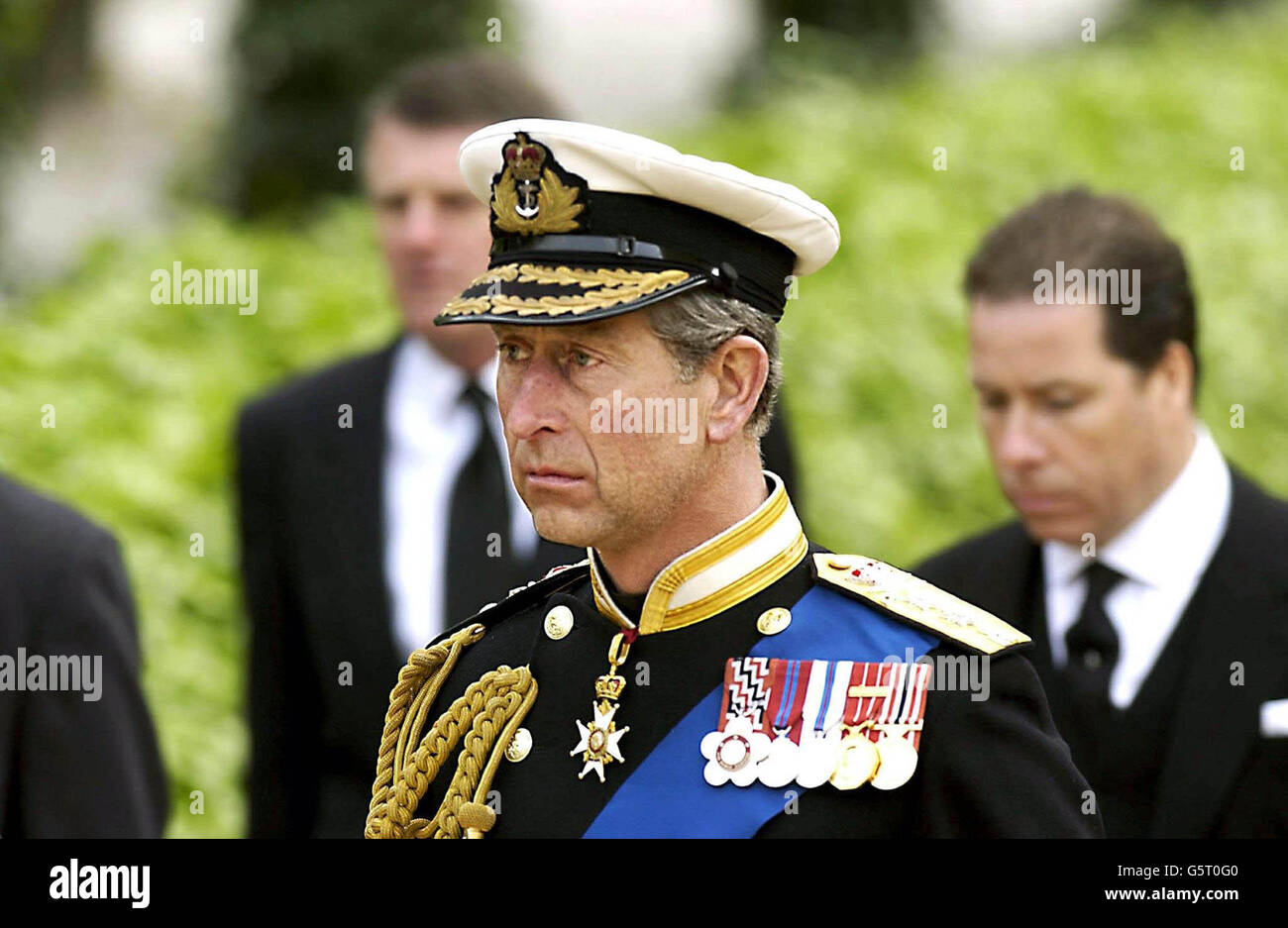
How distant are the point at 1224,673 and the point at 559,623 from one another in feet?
5.42

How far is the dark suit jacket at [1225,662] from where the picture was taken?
3863 mm

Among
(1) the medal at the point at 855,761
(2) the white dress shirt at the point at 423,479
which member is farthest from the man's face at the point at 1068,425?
(1) the medal at the point at 855,761

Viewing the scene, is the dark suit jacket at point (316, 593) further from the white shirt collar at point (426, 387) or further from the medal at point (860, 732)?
the medal at point (860, 732)

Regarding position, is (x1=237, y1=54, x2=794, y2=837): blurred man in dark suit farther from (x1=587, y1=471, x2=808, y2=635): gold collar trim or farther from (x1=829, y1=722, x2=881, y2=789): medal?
(x1=829, y1=722, x2=881, y2=789): medal

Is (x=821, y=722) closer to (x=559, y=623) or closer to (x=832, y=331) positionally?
(x=559, y=623)

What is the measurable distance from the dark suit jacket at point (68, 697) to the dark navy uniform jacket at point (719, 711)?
0.95m

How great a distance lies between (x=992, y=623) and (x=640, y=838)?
63cm

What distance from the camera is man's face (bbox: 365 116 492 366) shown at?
15.8 feet

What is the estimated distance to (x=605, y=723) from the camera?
9.52 feet

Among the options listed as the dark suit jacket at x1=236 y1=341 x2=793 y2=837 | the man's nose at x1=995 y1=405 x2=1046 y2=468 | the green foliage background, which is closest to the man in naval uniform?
the man's nose at x1=995 y1=405 x2=1046 y2=468

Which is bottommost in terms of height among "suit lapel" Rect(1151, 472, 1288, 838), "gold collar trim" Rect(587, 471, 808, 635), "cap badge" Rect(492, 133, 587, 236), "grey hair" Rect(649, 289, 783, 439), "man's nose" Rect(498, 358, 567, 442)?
"suit lapel" Rect(1151, 472, 1288, 838)

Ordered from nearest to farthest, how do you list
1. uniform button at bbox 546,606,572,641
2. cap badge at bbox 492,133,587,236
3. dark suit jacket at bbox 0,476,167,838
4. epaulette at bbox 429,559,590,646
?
cap badge at bbox 492,133,587,236 < uniform button at bbox 546,606,572,641 < epaulette at bbox 429,559,590,646 < dark suit jacket at bbox 0,476,167,838

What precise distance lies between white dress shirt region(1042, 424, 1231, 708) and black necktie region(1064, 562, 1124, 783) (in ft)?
0.07
